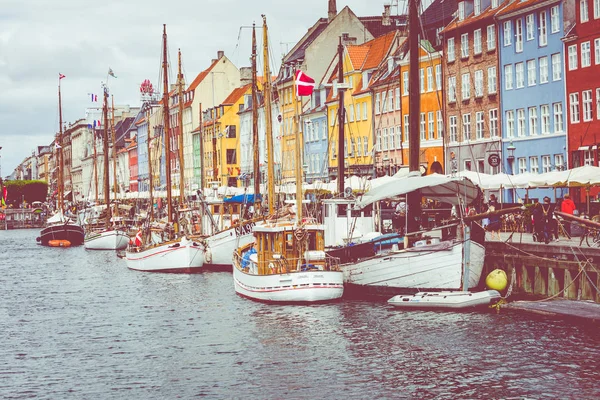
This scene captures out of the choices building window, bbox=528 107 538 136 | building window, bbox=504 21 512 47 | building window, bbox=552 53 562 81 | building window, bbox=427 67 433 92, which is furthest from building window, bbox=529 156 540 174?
building window, bbox=427 67 433 92

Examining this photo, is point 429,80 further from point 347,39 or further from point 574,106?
point 347,39

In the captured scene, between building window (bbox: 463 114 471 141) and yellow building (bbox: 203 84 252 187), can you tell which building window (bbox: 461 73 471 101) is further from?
yellow building (bbox: 203 84 252 187)

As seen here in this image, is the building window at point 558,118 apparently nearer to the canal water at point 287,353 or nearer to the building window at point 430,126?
the building window at point 430,126

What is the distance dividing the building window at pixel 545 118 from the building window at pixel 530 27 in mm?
4494

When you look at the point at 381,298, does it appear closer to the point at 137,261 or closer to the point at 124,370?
the point at 124,370

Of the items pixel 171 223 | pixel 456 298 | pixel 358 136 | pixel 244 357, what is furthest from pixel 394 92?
pixel 244 357

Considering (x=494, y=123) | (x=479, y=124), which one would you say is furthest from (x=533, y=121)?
(x=479, y=124)

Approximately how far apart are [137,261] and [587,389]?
143ft

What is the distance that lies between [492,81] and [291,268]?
39728mm

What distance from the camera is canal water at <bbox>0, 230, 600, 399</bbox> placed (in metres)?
26.6

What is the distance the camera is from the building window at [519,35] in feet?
242

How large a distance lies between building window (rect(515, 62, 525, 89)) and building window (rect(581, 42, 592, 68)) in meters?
7.26

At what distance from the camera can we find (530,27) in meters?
72.6

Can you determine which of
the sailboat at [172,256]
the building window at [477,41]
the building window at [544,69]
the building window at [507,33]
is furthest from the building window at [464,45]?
the sailboat at [172,256]
